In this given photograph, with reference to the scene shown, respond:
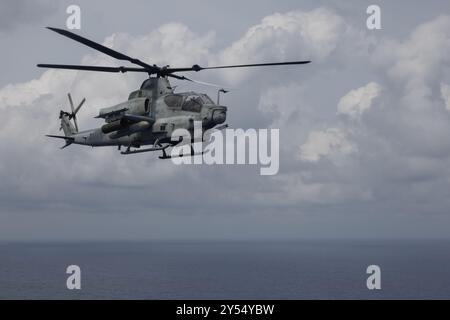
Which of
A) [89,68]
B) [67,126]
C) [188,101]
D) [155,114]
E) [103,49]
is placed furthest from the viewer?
[67,126]

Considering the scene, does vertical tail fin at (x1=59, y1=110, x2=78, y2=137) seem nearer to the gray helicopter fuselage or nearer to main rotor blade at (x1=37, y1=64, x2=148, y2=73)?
the gray helicopter fuselage

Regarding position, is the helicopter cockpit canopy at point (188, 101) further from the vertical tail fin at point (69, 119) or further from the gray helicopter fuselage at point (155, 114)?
the vertical tail fin at point (69, 119)

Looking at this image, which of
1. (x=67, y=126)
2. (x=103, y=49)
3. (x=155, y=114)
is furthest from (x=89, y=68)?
A: (x=67, y=126)

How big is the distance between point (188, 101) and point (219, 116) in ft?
7.56

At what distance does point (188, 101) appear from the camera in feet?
103

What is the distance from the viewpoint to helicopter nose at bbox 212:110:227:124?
98.7 ft

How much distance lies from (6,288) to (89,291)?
31.1 metres

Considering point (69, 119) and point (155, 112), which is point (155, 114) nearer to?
point (155, 112)

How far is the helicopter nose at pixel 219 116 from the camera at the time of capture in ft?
98.7

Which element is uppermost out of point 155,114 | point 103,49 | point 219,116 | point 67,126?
point 67,126

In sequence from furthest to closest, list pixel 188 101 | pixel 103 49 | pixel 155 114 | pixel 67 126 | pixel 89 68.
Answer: pixel 67 126 → pixel 155 114 → pixel 188 101 → pixel 89 68 → pixel 103 49

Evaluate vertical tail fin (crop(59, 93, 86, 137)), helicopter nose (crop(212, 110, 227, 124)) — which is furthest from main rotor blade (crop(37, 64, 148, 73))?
vertical tail fin (crop(59, 93, 86, 137))

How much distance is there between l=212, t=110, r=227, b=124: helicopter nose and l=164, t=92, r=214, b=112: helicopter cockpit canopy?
3.11 ft

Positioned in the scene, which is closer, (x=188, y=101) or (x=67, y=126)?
(x=188, y=101)
